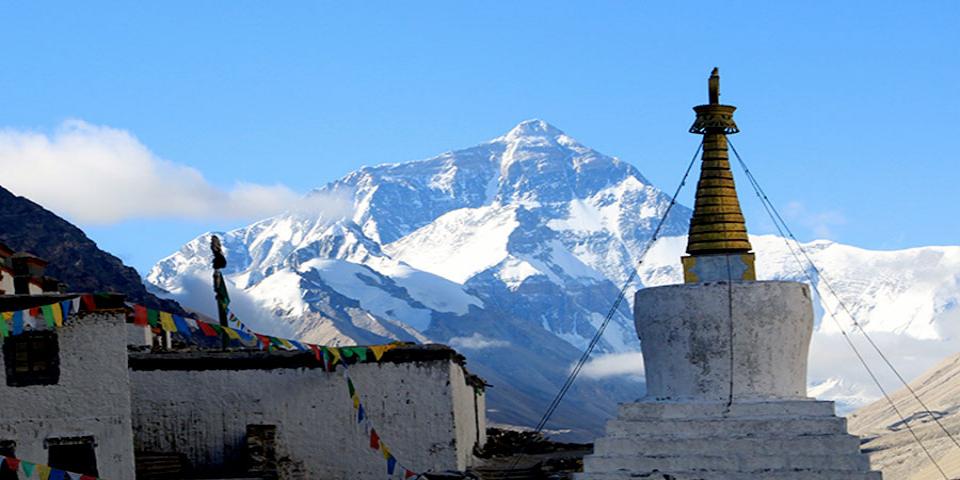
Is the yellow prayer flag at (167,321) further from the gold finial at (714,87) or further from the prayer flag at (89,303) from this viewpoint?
the gold finial at (714,87)

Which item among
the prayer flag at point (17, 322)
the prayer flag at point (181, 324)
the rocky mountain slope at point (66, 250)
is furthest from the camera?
the rocky mountain slope at point (66, 250)

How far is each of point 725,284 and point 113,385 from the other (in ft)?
34.7

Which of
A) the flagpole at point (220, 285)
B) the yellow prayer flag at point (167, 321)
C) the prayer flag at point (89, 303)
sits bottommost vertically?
the yellow prayer flag at point (167, 321)

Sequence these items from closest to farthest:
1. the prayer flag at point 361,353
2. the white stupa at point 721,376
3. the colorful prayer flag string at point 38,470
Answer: the colorful prayer flag string at point 38,470
the white stupa at point 721,376
the prayer flag at point 361,353

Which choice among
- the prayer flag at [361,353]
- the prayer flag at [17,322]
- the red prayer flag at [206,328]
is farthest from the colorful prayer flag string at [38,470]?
the prayer flag at [361,353]

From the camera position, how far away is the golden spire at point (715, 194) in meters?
28.9

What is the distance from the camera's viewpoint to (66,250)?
5281 inches

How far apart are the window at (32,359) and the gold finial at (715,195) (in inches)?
429

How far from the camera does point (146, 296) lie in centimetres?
13475

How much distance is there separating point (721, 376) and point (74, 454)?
36.1 ft

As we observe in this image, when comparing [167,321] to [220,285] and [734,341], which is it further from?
[734,341]

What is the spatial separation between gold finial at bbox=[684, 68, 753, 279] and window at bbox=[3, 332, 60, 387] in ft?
35.7

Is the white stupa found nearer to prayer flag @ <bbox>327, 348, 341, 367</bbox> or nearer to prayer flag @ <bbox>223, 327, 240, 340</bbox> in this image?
prayer flag @ <bbox>327, 348, 341, 367</bbox>

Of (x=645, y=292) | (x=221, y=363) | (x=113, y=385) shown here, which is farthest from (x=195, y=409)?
(x=645, y=292)
